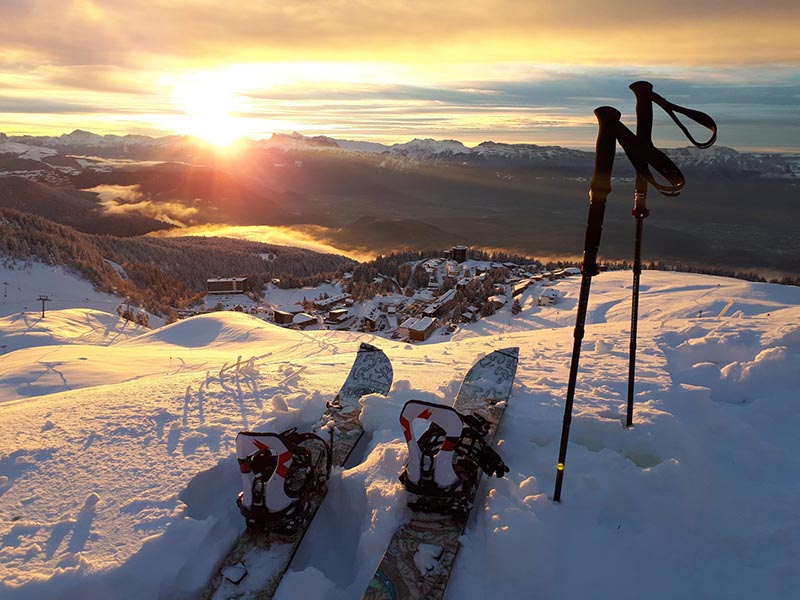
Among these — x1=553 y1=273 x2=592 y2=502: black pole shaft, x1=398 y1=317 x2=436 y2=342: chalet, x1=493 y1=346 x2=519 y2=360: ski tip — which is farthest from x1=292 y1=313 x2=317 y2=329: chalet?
x1=553 y1=273 x2=592 y2=502: black pole shaft

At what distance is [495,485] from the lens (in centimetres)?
468

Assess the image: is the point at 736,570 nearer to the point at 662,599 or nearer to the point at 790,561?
the point at 790,561

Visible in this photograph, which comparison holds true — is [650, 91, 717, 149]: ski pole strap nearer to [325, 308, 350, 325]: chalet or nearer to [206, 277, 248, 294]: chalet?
[325, 308, 350, 325]: chalet

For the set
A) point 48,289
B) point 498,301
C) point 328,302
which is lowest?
point 328,302

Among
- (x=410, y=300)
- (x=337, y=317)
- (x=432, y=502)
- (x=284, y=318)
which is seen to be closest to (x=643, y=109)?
→ (x=432, y=502)

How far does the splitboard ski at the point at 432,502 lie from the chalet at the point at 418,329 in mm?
31566

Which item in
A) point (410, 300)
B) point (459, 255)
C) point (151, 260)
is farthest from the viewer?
point (151, 260)

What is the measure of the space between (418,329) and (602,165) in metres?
33.7

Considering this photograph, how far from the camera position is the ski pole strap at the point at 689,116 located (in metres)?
4.18

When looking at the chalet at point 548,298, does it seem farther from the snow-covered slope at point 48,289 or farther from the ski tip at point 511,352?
the snow-covered slope at point 48,289

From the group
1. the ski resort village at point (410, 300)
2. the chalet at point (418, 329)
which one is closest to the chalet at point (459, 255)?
the ski resort village at point (410, 300)

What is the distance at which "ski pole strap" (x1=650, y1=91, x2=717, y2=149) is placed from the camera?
4180 millimetres

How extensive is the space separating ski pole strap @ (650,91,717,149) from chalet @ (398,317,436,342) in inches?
1277

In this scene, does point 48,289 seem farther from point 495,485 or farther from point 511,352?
point 495,485
